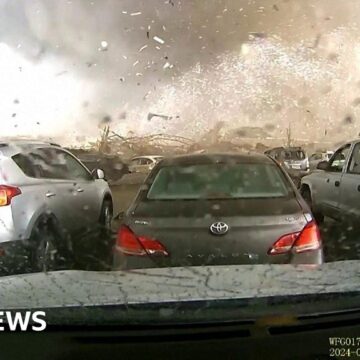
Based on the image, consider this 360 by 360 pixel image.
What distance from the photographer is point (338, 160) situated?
21.4 feet

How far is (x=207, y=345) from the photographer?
2.32 m

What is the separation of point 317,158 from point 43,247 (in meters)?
2.77

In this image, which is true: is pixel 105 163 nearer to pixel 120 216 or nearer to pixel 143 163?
pixel 143 163

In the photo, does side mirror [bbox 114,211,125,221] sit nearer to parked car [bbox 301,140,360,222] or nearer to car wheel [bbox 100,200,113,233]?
car wheel [bbox 100,200,113,233]

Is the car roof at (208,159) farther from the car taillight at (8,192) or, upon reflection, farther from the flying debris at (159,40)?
the car taillight at (8,192)

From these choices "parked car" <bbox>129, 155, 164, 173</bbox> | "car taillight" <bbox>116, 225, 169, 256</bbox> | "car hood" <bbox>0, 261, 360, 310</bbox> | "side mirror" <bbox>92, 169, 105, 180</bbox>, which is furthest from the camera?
"side mirror" <bbox>92, 169, 105, 180</bbox>

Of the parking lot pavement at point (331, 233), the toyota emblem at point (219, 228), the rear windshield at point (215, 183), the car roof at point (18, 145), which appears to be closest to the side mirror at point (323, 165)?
the parking lot pavement at point (331, 233)

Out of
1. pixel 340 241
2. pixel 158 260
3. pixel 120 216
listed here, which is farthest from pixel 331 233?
pixel 158 260

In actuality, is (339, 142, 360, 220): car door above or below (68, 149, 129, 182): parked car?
below

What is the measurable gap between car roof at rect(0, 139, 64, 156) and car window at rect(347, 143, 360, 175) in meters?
2.96

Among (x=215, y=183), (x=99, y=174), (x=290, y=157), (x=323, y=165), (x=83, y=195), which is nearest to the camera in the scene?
(x=215, y=183)

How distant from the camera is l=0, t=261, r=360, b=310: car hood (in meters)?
2.48

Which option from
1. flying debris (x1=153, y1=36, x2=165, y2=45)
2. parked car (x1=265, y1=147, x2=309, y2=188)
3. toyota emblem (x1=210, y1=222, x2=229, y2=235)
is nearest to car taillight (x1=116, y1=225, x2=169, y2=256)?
toyota emblem (x1=210, y1=222, x2=229, y2=235)

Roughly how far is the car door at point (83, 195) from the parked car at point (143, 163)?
1.00ft
